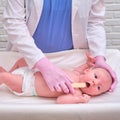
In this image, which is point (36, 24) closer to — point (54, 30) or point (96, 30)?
point (54, 30)

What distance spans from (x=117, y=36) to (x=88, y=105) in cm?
105

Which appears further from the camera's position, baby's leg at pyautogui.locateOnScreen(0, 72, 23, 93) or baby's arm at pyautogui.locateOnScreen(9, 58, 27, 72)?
baby's arm at pyautogui.locateOnScreen(9, 58, 27, 72)

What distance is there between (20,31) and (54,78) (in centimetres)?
20

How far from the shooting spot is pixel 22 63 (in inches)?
44.3

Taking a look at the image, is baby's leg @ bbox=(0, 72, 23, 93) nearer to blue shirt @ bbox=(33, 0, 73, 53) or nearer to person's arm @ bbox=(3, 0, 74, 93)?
person's arm @ bbox=(3, 0, 74, 93)

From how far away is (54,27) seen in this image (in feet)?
3.50

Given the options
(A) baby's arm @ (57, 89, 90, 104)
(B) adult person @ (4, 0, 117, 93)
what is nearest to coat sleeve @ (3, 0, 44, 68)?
(B) adult person @ (4, 0, 117, 93)

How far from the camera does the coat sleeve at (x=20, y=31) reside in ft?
3.11

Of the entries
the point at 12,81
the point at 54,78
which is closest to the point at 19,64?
the point at 12,81

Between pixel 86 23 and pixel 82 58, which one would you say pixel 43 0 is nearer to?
pixel 86 23

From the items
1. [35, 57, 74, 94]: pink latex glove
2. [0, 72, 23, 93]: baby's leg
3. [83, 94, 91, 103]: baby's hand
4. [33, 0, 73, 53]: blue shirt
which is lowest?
[83, 94, 91, 103]: baby's hand

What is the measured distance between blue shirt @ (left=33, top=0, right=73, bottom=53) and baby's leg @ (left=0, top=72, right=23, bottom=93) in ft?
0.60

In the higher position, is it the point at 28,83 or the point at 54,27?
the point at 54,27

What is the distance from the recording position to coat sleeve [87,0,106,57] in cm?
110
